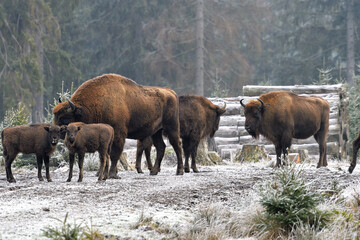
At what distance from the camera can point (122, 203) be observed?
7426 mm

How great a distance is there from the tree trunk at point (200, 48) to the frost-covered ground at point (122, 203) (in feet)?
82.2

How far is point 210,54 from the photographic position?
1476 inches

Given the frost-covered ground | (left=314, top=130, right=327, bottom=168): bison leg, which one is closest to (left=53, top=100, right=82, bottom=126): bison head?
the frost-covered ground

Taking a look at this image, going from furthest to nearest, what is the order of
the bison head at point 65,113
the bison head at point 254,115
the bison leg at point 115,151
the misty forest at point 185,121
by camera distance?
the bison head at point 254,115, the bison leg at point 115,151, the bison head at point 65,113, the misty forest at point 185,121

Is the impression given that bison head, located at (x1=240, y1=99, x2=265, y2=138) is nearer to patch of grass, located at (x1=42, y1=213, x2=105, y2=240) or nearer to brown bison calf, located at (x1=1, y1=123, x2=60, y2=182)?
brown bison calf, located at (x1=1, y1=123, x2=60, y2=182)

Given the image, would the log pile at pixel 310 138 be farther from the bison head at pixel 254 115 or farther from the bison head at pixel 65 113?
the bison head at pixel 65 113

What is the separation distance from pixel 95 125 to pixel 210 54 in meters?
27.9

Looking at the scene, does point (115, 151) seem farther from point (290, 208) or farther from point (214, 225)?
point (290, 208)

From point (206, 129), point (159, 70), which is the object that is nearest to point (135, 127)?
point (206, 129)

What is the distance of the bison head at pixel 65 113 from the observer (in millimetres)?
10453

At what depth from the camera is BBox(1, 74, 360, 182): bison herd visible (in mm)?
10172

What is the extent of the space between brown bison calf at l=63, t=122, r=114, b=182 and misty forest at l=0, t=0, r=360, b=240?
0.03m

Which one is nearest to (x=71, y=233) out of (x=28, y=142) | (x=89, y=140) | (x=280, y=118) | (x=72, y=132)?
(x=72, y=132)

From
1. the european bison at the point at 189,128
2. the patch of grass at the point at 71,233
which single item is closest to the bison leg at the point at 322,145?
the european bison at the point at 189,128
